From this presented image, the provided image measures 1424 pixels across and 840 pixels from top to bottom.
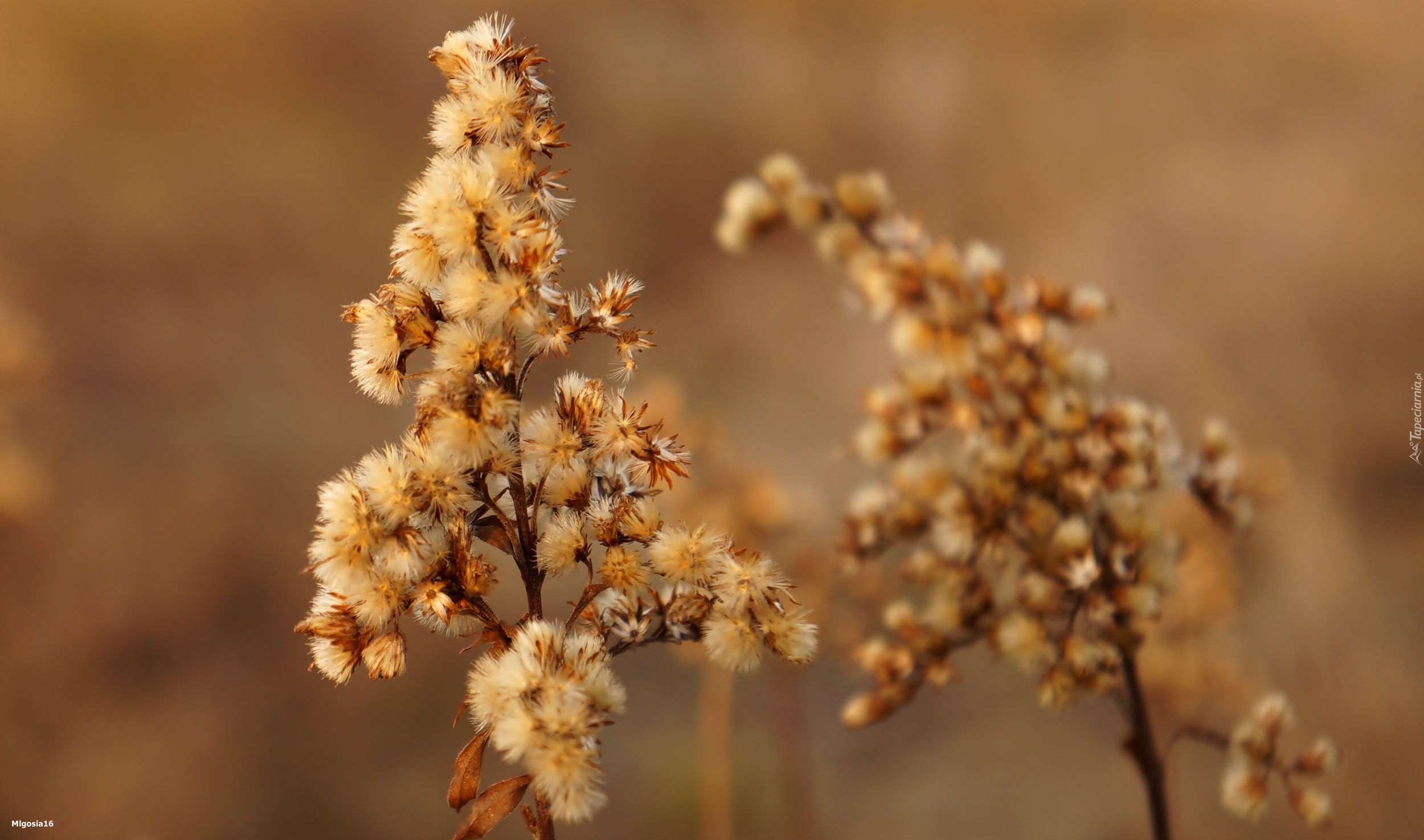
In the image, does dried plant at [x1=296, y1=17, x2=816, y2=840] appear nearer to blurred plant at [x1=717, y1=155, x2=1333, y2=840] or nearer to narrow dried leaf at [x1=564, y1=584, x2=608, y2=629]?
A: narrow dried leaf at [x1=564, y1=584, x2=608, y2=629]

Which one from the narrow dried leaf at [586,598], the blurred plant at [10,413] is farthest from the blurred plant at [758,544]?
the blurred plant at [10,413]

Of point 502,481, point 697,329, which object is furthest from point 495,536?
point 697,329

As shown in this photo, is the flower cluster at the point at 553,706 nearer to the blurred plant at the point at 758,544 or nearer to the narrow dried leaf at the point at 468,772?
the narrow dried leaf at the point at 468,772

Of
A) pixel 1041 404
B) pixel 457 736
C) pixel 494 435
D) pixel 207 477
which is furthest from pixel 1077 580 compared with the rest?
pixel 207 477

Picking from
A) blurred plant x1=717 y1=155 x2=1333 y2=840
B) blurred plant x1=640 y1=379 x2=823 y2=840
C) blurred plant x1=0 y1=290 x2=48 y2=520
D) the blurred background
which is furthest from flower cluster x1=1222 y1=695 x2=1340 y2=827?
blurred plant x1=0 y1=290 x2=48 y2=520

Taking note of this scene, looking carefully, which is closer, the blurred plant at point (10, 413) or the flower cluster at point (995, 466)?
the flower cluster at point (995, 466)

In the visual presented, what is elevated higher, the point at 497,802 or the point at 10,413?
the point at 10,413

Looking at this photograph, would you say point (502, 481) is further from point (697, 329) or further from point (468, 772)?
point (697, 329)
